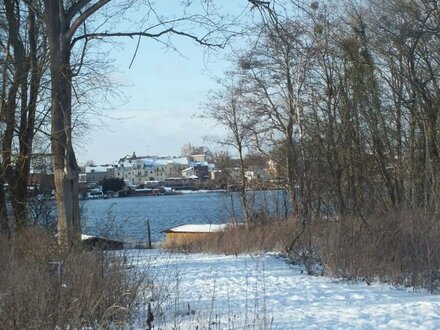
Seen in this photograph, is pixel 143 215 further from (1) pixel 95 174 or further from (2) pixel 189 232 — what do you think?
(1) pixel 95 174

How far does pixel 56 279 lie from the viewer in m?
8.30

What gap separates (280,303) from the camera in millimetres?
10234

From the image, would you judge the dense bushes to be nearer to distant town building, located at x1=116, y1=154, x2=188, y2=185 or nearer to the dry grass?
the dry grass

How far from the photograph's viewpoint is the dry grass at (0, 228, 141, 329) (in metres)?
6.59

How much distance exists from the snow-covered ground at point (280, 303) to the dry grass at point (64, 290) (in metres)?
0.45

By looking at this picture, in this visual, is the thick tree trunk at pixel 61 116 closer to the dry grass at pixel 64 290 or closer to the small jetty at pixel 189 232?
the dry grass at pixel 64 290

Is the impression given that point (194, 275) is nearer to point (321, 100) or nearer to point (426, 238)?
point (426, 238)

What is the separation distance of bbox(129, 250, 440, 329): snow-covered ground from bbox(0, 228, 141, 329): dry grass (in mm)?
448

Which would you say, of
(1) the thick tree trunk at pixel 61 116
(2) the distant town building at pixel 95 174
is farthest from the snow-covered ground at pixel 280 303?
(2) the distant town building at pixel 95 174

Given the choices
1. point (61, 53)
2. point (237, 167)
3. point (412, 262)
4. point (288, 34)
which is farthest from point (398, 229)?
point (237, 167)

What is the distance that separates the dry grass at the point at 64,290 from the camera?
21.6ft

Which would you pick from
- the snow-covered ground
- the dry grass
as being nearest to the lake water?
the snow-covered ground

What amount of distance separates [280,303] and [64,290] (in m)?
3.75

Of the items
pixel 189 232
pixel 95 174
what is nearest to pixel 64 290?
pixel 189 232
